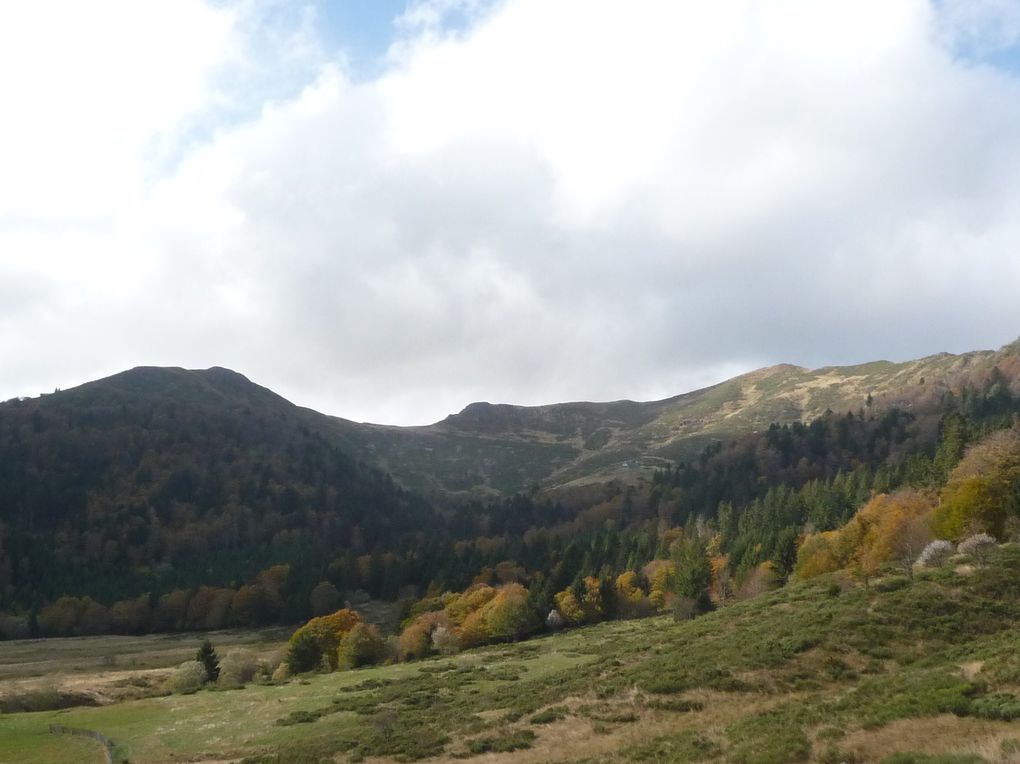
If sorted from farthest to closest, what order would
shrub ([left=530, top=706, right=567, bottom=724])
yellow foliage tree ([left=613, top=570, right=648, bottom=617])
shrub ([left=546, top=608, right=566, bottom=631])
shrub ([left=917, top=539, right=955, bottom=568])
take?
yellow foliage tree ([left=613, top=570, right=648, bottom=617]), shrub ([left=546, top=608, right=566, bottom=631]), shrub ([left=917, top=539, right=955, bottom=568]), shrub ([left=530, top=706, right=567, bottom=724])

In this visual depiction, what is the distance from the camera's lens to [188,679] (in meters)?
75.6

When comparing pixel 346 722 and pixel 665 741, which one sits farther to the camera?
pixel 346 722

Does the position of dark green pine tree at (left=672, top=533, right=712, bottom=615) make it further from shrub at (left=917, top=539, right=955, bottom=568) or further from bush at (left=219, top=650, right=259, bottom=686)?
bush at (left=219, top=650, right=259, bottom=686)

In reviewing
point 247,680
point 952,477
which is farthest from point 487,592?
point 952,477

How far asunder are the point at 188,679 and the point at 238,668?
7938 millimetres

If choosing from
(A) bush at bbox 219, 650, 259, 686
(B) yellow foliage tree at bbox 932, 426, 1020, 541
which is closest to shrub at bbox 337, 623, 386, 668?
(A) bush at bbox 219, 650, 259, 686

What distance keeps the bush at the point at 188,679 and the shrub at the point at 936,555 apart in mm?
74246

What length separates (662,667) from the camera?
44.6 m

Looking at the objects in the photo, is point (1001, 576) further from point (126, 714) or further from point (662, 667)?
point (126, 714)

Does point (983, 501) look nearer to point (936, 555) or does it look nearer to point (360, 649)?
point (936, 555)

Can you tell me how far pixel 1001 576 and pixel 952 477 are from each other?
45562mm

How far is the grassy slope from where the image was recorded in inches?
942

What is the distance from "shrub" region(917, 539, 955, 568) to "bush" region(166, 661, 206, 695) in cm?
7425

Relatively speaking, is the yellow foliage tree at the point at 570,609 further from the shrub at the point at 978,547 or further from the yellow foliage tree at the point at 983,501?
the shrub at the point at 978,547
